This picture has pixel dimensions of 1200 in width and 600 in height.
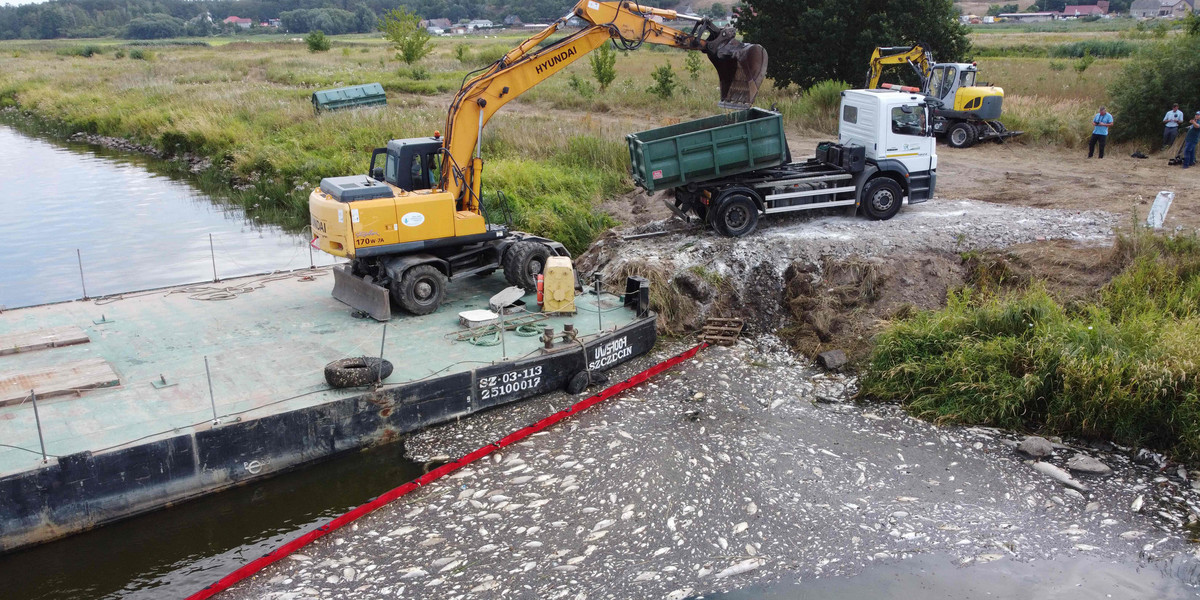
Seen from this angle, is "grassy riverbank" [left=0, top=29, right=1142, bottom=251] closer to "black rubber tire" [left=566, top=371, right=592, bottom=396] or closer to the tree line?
"black rubber tire" [left=566, top=371, right=592, bottom=396]

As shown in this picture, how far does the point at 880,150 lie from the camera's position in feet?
55.0

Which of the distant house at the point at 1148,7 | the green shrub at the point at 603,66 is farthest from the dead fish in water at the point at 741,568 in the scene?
the distant house at the point at 1148,7

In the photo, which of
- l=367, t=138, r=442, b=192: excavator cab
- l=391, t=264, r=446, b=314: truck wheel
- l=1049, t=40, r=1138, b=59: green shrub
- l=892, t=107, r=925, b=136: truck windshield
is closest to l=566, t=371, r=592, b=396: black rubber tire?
l=391, t=264, r=446, b=314: truck wheel

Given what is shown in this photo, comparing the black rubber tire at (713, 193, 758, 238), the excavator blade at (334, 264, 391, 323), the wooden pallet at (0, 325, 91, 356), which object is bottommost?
the wooden pallet at (0, 325, 91, 356)

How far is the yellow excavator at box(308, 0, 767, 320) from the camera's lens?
12938mm

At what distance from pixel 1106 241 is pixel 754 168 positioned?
6386mm

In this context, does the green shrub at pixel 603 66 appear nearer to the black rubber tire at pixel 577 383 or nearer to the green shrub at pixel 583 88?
the green shrub at pixel 583 88

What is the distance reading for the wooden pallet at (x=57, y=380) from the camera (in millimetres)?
10328

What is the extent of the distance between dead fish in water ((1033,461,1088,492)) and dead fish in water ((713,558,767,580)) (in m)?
3.99

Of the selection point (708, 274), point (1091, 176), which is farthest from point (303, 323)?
point (1091, 176)

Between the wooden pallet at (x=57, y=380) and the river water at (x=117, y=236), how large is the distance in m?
6.87

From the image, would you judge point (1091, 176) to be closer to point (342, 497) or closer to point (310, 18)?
point (342, 497)

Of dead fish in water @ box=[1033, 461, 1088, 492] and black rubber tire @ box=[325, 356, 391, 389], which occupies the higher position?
black rubber tire @ box=[325, 356, 391, 389]

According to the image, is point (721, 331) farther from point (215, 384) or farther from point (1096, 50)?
point (1096, 50)
